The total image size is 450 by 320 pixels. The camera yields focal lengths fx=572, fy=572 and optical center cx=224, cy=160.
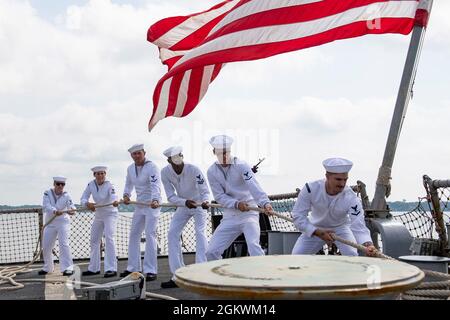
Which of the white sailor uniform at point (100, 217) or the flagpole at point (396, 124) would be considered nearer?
the flagpole at point (396, 124)

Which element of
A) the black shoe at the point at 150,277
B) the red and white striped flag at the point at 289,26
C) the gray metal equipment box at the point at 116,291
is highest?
the red and white striped flag at the point at 289,26

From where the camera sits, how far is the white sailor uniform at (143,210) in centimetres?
742

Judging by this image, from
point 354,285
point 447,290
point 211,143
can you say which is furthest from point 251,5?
point 354,285

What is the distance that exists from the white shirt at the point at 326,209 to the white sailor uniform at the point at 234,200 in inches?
31.2

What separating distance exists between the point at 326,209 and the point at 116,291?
258 cm

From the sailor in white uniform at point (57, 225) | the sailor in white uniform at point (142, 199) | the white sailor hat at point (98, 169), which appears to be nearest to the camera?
the sailor in white uniform at point (142, 199)

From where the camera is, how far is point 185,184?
6.93 meters

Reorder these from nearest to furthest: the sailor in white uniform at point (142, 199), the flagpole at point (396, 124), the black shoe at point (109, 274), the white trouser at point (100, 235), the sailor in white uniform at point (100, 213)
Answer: the flagpole at point (396, 124), the sailor in white uniform at point (142, 199), the black shoe at point (109, 274), the white trouser at point (100, 235), the sailor in white uniform at point (100, 213)

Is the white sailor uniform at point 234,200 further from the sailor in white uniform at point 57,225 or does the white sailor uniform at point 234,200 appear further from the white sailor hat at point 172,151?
the sailor in white uniform at point 57,225

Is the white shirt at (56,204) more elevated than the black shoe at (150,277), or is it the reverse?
the white shirt at (56,204)

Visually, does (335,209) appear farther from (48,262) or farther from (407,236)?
(48,262)

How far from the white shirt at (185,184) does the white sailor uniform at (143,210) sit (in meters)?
0.42

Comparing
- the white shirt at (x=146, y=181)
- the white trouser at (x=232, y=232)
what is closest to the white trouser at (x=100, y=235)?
the white shirt at (x=146, y=181)

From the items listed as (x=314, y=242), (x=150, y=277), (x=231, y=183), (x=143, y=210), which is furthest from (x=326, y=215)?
(x=143, y=210)
